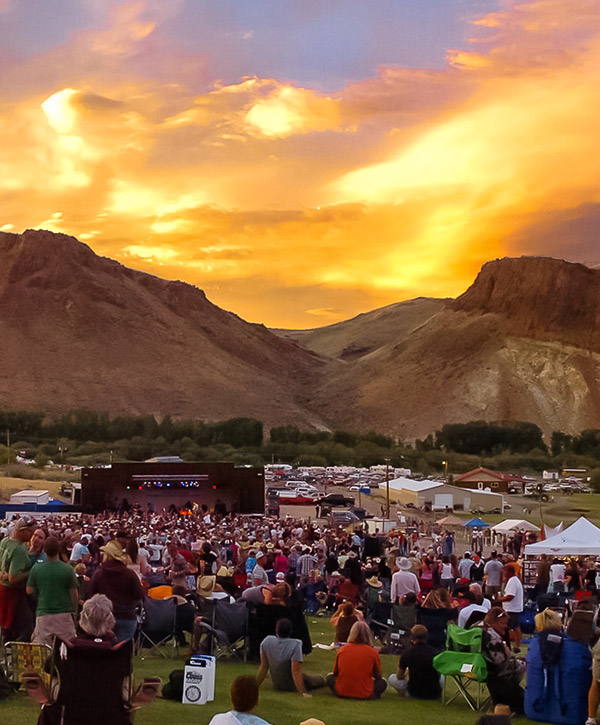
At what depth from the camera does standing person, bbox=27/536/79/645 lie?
835 cm

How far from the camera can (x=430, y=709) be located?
29.6 ft

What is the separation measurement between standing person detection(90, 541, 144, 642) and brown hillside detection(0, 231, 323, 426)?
126 meters

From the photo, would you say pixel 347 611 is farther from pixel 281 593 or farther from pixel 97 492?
pixel 97 492

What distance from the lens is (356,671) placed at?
9227 millimetres

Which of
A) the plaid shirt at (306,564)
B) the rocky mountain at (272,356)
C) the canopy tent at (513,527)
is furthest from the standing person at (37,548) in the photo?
the rocky mountain at (272,356)

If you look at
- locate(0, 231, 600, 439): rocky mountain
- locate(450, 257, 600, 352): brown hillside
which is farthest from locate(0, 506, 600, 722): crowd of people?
locate(450, 257, 600, 352): brown hillside

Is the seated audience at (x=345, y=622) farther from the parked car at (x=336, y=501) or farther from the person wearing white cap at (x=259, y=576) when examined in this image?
the parked car at (x=336, y=501)

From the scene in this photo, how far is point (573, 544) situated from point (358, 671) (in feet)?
32.8

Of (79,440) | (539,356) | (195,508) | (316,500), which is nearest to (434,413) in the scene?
(539,356)

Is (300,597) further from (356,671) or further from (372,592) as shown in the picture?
(356,671)

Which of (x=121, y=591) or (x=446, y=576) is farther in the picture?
(x=446, y=576)

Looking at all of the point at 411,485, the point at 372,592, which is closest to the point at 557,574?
the point at 372,592

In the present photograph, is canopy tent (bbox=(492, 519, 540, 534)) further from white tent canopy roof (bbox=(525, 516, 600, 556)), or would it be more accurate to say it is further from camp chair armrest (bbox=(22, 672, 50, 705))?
camp chair armrest (bbox=(22, 672, 50, 705))

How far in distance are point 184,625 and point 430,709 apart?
3.11 metres
